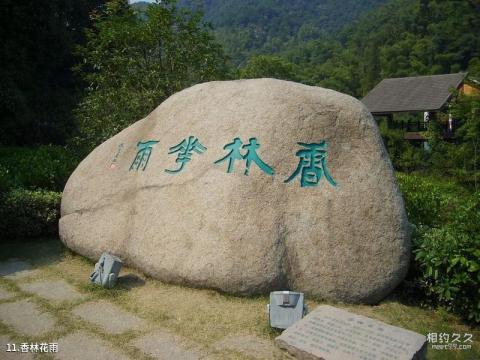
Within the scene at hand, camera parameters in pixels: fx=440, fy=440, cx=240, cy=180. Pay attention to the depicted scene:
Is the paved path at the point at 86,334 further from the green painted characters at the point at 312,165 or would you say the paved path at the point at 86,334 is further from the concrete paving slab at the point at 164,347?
the green painted characters at the point at 312,165

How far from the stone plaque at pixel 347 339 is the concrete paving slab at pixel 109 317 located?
57.6 inches

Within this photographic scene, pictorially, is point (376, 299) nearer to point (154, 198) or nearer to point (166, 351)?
point (166, 351)

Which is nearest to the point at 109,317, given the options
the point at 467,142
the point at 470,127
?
the point at 470,127

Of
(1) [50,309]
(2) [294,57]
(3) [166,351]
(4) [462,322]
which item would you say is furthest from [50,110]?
(2) [294,57]

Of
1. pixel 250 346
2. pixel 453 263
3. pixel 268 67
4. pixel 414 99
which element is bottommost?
pixel 250 346

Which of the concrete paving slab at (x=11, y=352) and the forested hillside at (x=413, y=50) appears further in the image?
the forested hillside at (x=413, y=50)

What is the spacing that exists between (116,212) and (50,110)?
10371mm

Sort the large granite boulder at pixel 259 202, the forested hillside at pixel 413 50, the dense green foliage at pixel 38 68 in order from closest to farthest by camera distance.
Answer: the large granite boulder at pixel 259 202 < the dense green foliage at pixel 38 68 < the forested hillside at pixel 413 50

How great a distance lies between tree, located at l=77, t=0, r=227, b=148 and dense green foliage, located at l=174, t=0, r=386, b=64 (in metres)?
65.7

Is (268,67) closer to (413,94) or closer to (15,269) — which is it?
(413,94)

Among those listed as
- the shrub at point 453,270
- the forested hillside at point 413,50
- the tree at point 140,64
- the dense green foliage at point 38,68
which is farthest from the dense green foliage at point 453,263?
the forested hillside at point 413,50

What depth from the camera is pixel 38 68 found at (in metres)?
14.9

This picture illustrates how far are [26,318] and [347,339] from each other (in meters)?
3.12

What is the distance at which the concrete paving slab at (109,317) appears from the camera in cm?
422
